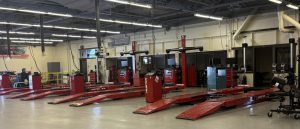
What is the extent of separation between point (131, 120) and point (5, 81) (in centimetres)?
1147

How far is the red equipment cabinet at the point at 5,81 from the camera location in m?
14.8

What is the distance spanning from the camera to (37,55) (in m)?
23.4

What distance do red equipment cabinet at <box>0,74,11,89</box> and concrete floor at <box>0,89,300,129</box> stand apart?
8.13 metres

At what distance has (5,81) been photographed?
584 inches

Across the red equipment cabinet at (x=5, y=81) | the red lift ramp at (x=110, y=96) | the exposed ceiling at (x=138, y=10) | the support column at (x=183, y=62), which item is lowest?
the red lift ramp at (x=110, y=96)

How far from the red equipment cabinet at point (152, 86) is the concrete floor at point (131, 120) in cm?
100

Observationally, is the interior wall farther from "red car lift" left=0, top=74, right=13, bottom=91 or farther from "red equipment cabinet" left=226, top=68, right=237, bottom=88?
"red equipment cabinet" left=226, top=68, right=237, bottom=88

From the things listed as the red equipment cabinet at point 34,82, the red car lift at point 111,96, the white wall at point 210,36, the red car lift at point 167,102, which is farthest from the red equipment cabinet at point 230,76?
the red equipment cabinet at point 34,82

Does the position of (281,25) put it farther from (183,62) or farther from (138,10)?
(138,10)

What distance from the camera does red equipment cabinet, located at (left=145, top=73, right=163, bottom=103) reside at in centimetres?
835

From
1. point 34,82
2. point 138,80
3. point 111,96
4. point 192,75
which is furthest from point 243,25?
point 34,82

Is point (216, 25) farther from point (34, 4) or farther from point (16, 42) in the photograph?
point (16, 42)

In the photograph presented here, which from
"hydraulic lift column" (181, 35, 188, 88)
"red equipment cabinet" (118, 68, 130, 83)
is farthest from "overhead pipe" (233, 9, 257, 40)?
"red equipment cabinet" (118, 68, 130, 83)

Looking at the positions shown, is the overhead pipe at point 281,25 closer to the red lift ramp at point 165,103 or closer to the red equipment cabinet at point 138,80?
the red lift ramp at point 165,103
